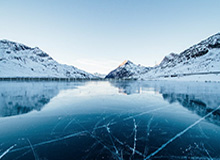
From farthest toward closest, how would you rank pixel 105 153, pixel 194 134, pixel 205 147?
pixel 194 134, pixel 205 147, pixel 105 153

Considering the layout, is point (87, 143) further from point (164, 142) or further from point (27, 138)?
point (164, 142)

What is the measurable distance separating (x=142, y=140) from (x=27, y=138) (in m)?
3.51

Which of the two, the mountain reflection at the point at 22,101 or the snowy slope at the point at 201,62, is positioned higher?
the snowy slope at the point at 201,62

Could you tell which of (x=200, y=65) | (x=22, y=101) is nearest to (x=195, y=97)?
(x=22, y=101)

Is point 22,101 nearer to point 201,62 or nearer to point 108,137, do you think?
point 108,137

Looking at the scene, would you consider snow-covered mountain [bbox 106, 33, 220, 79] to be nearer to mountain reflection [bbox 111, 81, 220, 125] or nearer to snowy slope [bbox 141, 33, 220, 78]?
snowy slope [bbox 141, 33, 220, 78]

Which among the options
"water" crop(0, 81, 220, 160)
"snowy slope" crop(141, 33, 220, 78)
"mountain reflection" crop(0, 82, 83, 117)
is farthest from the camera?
"snowy slope" crop(141, 33, 220, 78)

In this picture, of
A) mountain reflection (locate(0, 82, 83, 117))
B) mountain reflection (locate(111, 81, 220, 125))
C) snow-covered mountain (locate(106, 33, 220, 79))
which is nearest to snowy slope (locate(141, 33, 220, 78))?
snow-covered mountain (locate(106, 33, 220, 79))

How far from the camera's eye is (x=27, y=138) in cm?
312

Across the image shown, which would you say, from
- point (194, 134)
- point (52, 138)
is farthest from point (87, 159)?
point (194, 134)

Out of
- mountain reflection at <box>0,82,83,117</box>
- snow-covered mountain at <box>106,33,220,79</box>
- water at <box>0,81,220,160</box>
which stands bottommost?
water at <box>0,81,220,160</box>

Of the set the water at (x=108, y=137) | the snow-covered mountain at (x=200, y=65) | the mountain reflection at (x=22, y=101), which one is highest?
the snow-covered mountain at (x=200, y=65)

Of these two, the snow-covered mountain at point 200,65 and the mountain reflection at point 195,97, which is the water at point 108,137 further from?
the snow-covered mountain at point 200,65

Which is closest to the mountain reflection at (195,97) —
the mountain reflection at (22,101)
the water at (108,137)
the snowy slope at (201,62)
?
the water at (108,137)
